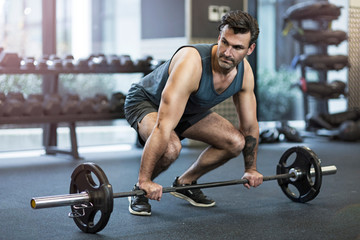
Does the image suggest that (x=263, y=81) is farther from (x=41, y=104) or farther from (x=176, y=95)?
(x=176, y=95)

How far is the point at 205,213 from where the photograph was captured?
2.62 meters

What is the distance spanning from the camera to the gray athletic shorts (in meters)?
2.63

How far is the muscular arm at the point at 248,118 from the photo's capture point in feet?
8.59

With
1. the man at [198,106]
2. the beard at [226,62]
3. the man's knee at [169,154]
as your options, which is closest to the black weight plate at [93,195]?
the man at [198,106]

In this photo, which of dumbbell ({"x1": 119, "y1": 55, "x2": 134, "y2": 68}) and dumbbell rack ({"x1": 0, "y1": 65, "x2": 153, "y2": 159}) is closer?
dumbbell rack ({"x1": 0, "y1": 65, "x2": 153, "y2": 159})

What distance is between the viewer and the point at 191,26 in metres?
5.44

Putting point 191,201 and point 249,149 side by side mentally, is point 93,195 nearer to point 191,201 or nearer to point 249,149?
point 191,201

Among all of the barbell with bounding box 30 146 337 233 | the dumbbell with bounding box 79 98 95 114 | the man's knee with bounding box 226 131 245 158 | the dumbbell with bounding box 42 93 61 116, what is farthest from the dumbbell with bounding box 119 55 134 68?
the barbell with bounding box 30 146 337 233

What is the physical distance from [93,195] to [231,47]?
87 centimetres

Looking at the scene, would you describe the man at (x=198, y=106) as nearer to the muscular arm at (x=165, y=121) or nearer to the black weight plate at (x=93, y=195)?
the muscular arm at (x=165, y=121)

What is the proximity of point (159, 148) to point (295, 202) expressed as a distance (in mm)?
989

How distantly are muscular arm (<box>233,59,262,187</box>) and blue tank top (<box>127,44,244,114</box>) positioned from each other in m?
0.05

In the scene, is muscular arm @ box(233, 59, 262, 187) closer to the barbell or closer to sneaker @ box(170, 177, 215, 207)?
the barbell

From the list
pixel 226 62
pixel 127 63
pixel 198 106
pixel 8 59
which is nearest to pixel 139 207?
pixel 198 106
